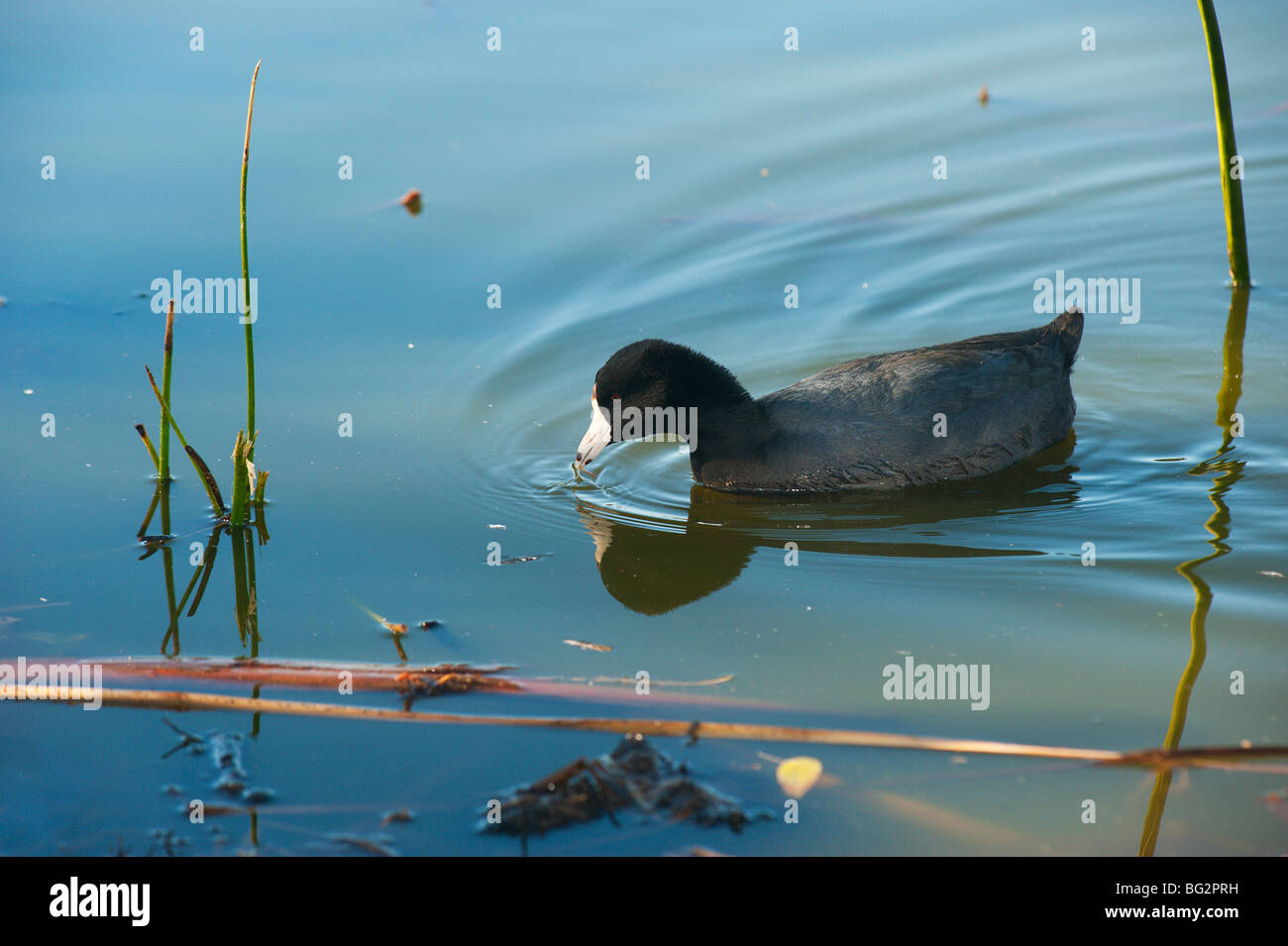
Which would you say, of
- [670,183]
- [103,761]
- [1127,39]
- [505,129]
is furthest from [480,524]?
[1127,39]

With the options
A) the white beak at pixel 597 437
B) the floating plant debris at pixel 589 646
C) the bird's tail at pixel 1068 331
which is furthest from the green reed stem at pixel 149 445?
the bird's tail at pixel 1068 331

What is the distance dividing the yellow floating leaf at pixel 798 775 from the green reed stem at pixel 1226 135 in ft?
13.7

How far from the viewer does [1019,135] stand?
8.54 m

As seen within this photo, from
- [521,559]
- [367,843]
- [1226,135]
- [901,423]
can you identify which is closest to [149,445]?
[521,559]

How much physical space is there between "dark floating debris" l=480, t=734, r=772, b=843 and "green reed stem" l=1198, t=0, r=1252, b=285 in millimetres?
4449

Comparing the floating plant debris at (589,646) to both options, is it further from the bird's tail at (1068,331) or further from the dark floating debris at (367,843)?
the bird's tail at (1068,331)

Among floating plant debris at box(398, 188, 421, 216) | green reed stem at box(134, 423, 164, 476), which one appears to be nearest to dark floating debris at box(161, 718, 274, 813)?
green reed stem at box(134, 423, 164, 476)

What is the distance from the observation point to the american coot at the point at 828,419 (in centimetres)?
536

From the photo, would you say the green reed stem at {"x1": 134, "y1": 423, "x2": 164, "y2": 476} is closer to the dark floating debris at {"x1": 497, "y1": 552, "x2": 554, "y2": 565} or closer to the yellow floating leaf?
the dark floating debris at {"x1": 497, "y1": 552, "x2": 554, "y2": 565}

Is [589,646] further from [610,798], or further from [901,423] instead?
[901,423]

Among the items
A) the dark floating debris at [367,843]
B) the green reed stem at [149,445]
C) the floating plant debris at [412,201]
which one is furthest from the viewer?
the floating plant debris at [412,201]

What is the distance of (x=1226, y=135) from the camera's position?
6109 millimetres

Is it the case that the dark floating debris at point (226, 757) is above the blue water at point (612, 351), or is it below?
below

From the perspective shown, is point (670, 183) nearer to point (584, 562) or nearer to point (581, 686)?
point (584, 562)
